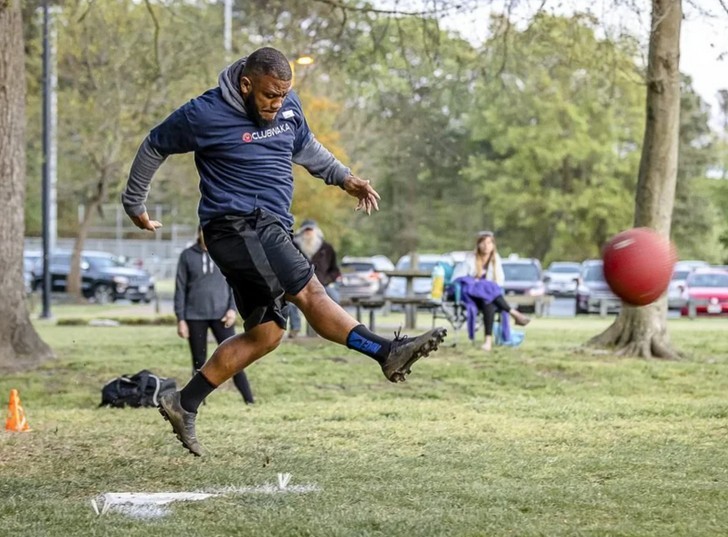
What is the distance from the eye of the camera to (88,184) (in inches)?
1781

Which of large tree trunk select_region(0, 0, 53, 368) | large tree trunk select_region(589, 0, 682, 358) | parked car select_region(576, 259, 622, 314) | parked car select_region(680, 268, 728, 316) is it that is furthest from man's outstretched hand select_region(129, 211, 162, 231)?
parked car select_region(576, 259, 622, 314)

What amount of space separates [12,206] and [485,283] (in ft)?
Answer: 22.2

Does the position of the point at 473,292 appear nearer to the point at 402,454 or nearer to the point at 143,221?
the point at 402,454

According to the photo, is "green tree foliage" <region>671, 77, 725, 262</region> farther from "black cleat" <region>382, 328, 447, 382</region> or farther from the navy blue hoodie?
"black cleat" <region>382, 328, 447, 382</region>

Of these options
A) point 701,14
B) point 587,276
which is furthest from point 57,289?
point 701,14

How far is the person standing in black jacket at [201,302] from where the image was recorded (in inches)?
469

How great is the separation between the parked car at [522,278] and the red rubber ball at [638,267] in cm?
2849

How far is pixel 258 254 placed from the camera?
260 inches

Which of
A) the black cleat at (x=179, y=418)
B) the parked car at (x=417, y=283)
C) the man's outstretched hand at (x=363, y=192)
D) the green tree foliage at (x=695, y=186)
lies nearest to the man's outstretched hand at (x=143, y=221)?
the black cleat at (x=179, y=418)

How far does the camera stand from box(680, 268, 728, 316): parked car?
33.7m

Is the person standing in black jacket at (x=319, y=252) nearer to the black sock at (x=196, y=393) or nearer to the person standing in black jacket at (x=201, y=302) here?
the person standing in black jacket at (x=201, y=302)

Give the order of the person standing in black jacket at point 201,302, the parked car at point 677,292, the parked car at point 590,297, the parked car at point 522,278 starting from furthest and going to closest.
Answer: the parked car at point 522,278 < the parked car at point 590,297 < the parked car at point 677,292 < the person standing in black jacket at point 201,302

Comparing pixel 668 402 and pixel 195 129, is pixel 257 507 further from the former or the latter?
pixel 668 402

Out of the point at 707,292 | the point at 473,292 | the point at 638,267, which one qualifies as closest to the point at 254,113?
the point at 638,267
